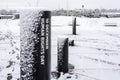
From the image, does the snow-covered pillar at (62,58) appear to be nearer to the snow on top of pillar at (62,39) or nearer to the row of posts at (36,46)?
the snow on top of pillar at (62,39)

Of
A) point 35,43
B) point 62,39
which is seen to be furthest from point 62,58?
point 35,43

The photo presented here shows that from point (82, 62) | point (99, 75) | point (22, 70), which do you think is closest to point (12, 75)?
point (99, 75)

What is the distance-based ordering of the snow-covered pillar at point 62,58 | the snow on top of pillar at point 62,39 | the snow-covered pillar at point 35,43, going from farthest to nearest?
the snow on top of pillar at point 62,39, the snow-covered pillar at point 62,58, the snow-covered pillar at point 35,43

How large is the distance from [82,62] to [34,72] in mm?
4936

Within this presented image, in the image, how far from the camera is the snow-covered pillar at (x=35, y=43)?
283 cm

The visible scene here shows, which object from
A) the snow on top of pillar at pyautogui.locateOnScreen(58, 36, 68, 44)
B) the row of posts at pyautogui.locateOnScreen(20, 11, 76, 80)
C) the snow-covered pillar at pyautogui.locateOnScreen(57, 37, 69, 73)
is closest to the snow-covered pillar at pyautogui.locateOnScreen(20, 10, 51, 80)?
the row of posts at pyautogui.locateOnScreen(20, 11, 76, 80)

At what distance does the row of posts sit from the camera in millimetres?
2830

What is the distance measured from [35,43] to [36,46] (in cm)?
3

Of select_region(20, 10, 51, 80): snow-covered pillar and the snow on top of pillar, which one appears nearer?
select_region(20, 10, 51, 80): snow-covered pillar

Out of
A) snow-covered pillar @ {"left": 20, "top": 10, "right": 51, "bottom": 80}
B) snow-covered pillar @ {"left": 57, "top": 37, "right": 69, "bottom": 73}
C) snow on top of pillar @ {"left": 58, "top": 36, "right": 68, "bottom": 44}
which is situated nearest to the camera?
snow-covered pillar @ {"left": 20, "top": 10, "right": 51, "bottom": 80}

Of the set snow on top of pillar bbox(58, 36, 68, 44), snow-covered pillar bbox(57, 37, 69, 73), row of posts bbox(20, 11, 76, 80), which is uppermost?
row of posts bbox(20, 11, 76, 80)

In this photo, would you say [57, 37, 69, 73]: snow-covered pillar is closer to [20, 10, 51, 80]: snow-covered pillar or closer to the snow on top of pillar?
the snow on top of pillar

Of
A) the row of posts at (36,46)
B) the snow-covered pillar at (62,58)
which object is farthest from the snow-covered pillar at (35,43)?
the snow-covered pillar at (62,58)

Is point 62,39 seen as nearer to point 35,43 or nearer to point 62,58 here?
point 62,58
